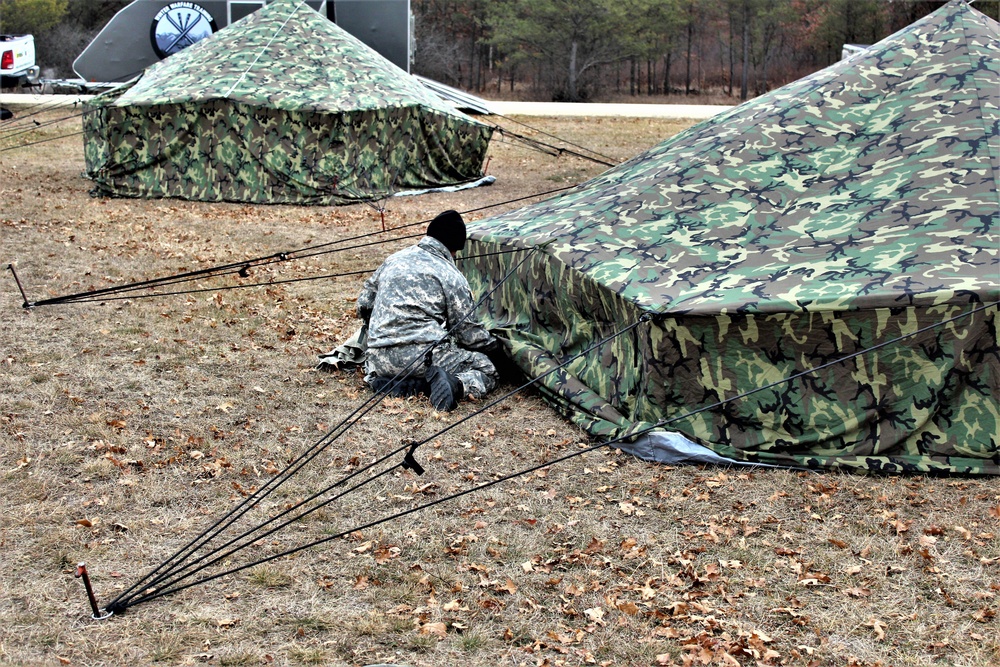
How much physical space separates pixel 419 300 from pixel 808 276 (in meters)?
2.53

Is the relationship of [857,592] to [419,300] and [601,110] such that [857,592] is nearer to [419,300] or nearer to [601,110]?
[419,300]

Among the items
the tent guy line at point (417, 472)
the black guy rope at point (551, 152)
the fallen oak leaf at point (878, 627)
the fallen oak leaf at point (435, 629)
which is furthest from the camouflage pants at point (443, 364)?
the black guy rope at point (551, 152)

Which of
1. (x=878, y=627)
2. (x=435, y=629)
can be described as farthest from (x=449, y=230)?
(x=878, y=627)

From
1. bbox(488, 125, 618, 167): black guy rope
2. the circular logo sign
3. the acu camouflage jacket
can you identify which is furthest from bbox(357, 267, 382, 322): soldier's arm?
the circular logo sign

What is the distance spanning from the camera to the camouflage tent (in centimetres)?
1466

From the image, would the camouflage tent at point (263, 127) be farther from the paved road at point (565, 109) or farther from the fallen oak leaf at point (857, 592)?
the paved road at point (565, 109)

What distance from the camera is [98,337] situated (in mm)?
8375

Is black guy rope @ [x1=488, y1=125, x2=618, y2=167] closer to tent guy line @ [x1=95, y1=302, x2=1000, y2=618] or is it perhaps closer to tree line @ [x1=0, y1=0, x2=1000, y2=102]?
tent guy line @ [x1=95, y1=302, x2=1000, y2=618]

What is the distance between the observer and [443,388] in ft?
22.9

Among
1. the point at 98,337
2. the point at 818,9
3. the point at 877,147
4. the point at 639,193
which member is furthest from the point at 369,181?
the point at 818,9

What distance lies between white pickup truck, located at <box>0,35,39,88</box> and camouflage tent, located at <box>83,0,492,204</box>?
43.0ft

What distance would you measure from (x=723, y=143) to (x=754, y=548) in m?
3.27

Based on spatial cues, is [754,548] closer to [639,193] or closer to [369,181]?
[639,193]

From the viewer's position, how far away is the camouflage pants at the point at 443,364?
710cm
